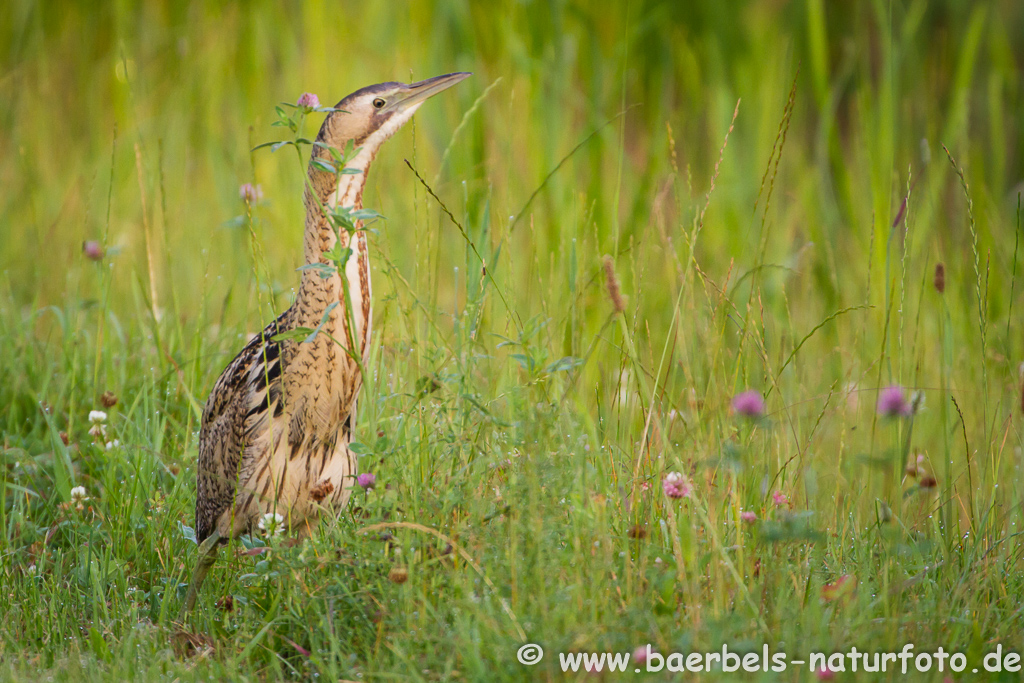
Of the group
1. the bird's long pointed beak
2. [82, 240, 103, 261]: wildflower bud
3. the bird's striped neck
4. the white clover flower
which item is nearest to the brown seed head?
the white clover flower

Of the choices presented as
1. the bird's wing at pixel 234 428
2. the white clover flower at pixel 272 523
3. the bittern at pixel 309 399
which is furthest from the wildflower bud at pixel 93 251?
the white clover flower at pixel 272 523

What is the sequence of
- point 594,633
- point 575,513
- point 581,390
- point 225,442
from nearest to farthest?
1. point 594,633
2. point 575,513
3. point 225,442
4. point 581,390

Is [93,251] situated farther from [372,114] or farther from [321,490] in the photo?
[321,490]

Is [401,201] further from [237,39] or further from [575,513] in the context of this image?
[575,513]

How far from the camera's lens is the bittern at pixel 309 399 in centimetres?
311

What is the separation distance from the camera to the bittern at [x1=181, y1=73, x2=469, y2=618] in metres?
3.11

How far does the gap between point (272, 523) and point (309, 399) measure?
18.3 inches

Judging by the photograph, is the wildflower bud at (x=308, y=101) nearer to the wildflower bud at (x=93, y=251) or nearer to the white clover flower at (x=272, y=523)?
the white clover flower at (x=272, y=523)

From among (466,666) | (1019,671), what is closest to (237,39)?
(466,666)

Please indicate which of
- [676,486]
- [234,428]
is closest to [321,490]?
[234,428]

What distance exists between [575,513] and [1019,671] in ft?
3.45

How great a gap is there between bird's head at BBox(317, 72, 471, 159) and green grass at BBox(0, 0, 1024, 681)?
142 millimetres

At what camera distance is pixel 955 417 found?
4371 millimetres

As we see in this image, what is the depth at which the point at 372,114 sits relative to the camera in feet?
11.0
